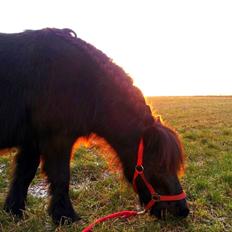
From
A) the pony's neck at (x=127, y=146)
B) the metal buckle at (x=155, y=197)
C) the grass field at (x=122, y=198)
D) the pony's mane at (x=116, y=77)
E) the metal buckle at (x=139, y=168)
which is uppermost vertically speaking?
the pony's mane at (x=116, y=77)

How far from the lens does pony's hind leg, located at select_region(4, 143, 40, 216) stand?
17.0 ft

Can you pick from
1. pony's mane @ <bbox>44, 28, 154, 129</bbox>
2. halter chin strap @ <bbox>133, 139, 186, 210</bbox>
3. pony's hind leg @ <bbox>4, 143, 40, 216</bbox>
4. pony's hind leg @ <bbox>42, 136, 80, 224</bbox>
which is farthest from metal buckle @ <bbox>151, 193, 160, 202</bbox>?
pony's hind leg @ <bbox>4, 143, 40, 216</bbox>

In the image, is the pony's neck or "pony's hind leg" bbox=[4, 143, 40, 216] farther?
"pony's hind leg" bbox=[4, 143, 40, 216]

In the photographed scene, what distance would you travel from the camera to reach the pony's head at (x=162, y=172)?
4.63 meters

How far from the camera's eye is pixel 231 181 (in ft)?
21.3

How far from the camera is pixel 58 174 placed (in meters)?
4.68

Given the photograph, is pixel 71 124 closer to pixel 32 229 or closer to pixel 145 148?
pixel 145 148

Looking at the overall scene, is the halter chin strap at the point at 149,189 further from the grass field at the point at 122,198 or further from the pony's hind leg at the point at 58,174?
the pony's hind leg at the point at 58,174

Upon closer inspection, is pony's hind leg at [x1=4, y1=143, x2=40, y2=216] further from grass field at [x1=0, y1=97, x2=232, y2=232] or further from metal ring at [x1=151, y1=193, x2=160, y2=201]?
metal ring at [x1=151, y1=193, x2=160, y2=201]

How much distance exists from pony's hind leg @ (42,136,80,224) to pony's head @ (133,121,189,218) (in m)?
0.85

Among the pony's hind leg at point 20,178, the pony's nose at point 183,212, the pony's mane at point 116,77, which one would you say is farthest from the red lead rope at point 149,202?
the pony's hind leg at point 20,178

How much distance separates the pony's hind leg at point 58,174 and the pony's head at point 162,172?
0.85 meters

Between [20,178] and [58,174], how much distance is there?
32.6 inches

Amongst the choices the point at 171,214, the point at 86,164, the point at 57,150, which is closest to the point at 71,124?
the point at 57,150
